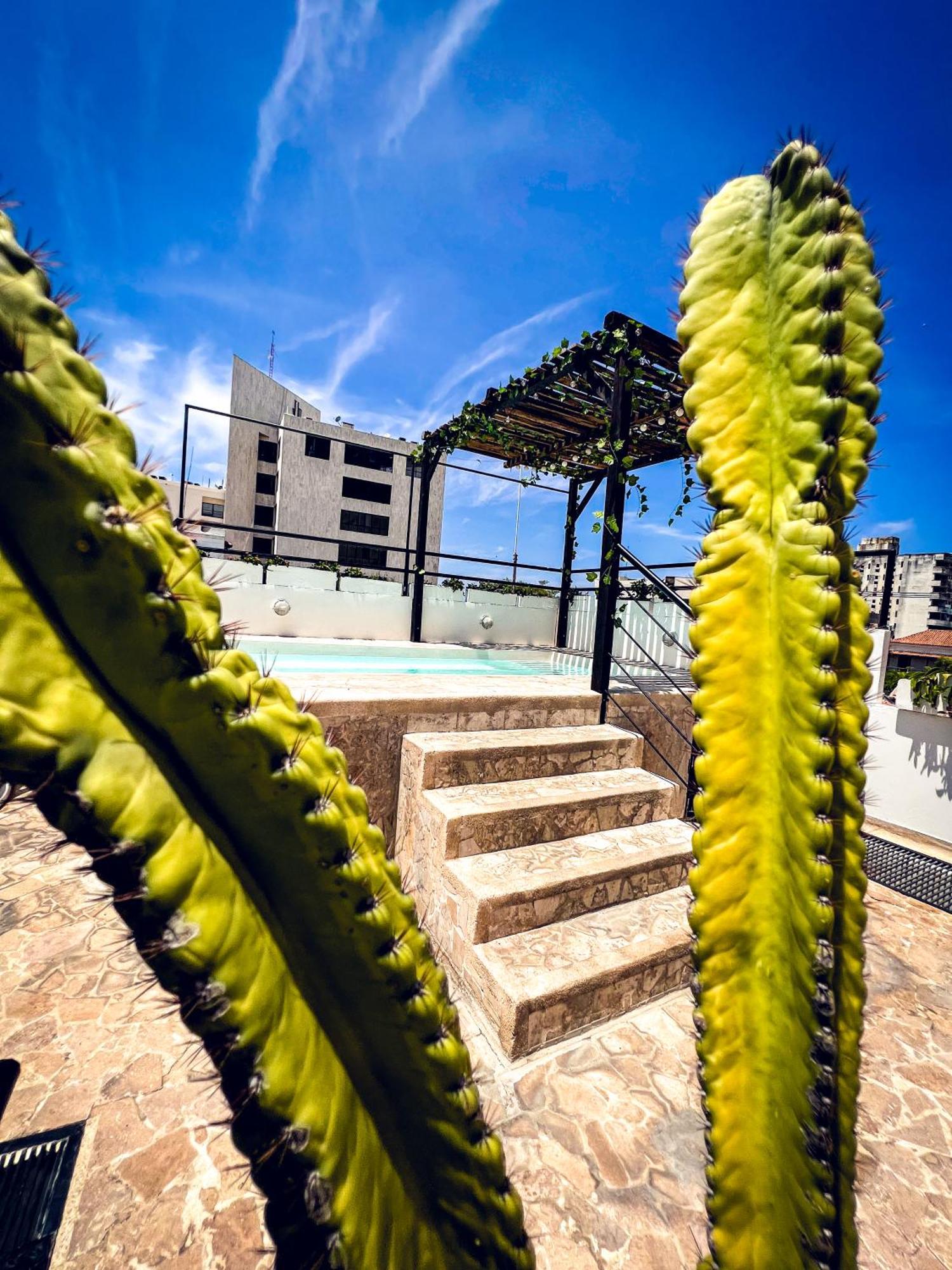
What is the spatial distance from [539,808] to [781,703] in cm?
234

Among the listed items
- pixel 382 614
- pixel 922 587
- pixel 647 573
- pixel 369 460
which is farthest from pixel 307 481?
pixel 922 587

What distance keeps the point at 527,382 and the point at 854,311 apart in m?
4.69

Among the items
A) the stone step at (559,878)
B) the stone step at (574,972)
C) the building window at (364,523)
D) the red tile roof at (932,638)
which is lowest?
the stone step at (574,972)

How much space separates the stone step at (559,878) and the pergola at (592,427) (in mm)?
1614

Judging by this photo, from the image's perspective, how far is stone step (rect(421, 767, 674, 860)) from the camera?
2961 millimetres

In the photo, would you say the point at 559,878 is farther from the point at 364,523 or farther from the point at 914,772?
the point at 364,523

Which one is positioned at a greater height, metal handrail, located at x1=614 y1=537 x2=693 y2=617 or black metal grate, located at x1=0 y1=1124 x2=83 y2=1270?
metal handrail, located at x1=614 y1=537 x2=693 y2=617

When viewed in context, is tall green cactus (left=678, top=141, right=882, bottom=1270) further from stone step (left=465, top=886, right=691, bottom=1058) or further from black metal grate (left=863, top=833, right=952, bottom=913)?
black metal grate (left=863, top=833, right=952, bottom=913)

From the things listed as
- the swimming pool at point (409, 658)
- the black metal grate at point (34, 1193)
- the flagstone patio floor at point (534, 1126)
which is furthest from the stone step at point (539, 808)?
the swimming pool at point (409, 658)

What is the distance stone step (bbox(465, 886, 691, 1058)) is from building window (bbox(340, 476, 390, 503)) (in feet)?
121

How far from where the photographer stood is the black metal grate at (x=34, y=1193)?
152cm

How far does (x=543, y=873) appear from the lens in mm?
2814

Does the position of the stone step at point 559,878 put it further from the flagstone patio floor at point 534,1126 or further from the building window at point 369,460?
the building window at point 369,460

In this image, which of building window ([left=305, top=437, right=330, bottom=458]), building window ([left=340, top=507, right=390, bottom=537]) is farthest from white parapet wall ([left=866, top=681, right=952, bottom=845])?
building window ([left=305, top=437, right=330, bottom=458])
